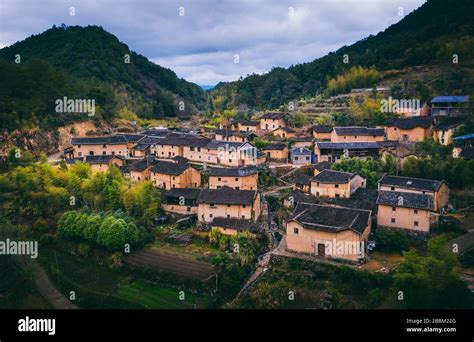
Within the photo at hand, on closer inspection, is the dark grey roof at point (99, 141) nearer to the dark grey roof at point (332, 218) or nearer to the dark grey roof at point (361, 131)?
the dark grey roof at point (361, 131)

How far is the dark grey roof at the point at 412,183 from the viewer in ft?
62.2

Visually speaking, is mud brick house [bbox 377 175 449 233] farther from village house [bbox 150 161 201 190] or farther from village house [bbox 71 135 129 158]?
village house [bbox 71 135 129 158]

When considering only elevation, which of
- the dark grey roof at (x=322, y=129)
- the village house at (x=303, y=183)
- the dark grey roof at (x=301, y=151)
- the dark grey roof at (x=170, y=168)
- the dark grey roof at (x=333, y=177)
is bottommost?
the village house at (x=303, y=183)

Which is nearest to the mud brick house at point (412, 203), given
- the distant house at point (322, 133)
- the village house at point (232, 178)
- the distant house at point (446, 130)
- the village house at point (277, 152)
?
the distant house at point (446, 130)

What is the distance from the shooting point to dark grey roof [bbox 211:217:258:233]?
19188 millimetres

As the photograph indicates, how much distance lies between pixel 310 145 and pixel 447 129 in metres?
7.89

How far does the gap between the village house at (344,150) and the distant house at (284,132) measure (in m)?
4.13

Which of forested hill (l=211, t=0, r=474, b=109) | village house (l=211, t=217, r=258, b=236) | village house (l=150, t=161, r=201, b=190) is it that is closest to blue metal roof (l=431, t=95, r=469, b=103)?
forested hill (l=211, t=0, r=474, b=109)

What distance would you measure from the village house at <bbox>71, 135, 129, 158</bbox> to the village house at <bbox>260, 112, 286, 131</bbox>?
33.2 feet

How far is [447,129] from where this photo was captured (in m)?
24.7

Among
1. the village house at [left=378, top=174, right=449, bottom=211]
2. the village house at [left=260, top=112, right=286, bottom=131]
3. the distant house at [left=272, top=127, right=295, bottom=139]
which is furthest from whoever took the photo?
the village house at [left=260, top=112, right=286, bottom=131]

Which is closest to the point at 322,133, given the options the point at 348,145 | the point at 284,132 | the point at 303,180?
the point at 284,132
